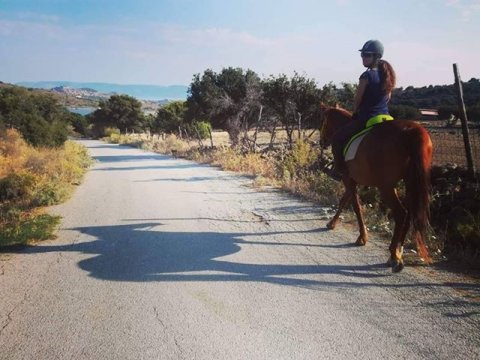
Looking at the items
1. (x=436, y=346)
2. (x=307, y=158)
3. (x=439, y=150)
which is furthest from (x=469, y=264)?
(x=307, y=158)

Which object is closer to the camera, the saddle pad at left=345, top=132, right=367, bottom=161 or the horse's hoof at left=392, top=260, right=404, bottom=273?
the horse's hoof at left=392, top=260, right=404, bottom=273

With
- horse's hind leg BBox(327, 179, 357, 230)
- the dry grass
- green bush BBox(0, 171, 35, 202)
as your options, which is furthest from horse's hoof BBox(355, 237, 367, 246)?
green bush BBox(0, 171, 35, 202)

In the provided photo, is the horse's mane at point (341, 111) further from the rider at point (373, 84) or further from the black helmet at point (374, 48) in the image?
the black helmet at point (374, 48)

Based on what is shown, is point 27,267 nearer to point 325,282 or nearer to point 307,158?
point 325,282

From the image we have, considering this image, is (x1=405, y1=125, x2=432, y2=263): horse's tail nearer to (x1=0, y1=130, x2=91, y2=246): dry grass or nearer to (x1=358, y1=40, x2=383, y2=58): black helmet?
(x1=358, y1=40, x2=383, y2=58): black helmet

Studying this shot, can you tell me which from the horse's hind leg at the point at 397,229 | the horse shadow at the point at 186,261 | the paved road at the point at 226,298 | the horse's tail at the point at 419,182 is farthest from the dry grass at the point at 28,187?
the horse's tail at the point at 419,182

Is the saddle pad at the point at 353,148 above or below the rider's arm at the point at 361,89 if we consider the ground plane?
below

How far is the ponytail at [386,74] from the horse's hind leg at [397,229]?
149cm

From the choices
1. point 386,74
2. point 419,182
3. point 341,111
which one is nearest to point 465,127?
point 341,111

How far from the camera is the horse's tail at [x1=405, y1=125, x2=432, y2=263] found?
4.68 meters

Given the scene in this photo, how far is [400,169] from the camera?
4.89 meters

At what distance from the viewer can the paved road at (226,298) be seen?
3.37 metres

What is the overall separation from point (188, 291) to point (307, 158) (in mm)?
8812

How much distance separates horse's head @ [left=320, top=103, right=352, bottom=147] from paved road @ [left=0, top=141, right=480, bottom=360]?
150 cm
